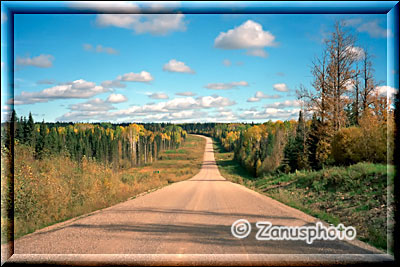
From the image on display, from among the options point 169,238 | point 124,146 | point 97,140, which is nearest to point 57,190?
point 169,238

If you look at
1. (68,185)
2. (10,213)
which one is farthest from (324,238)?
(68,185)

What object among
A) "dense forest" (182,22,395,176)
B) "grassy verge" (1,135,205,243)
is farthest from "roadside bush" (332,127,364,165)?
"grassy verge" (1,135,205,243)

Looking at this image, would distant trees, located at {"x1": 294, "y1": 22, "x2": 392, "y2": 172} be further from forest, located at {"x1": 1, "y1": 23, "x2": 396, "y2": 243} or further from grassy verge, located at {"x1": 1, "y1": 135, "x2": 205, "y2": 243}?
grassy verge, located at {"x1": 1, "y1": 135, "x2": 205, "y2": 243}

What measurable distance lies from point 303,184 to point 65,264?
15.1 meters

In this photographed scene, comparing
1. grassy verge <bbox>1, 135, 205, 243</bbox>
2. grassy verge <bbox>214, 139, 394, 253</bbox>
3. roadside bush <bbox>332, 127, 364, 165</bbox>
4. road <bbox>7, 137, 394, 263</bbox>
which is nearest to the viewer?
road <bbox>7, 137, 394, 263</bbox>

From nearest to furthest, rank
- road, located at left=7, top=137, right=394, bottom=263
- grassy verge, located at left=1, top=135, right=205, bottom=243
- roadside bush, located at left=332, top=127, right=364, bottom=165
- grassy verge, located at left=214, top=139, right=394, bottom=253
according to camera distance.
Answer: road, located at left=7, top=137, right=394, bottom=263
grassy verge, located at left=214, top=139, right=394, bottom=253
grassy verge, located at left=1, top=135, right=205, bottom=243
roadside bush, located at left=332, top=127, right=364, bottom=165

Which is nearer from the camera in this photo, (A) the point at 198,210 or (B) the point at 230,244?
(B) the point at 230,244

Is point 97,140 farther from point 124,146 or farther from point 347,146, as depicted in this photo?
point 347,146

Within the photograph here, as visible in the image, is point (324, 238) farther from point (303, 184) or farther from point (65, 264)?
point (303, 184)

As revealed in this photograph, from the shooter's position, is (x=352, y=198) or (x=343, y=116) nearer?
(x=352, y=198)

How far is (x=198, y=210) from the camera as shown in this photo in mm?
10609

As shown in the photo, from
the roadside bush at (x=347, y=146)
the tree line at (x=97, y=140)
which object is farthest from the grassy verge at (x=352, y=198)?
the tree line at (x=97, y=140)

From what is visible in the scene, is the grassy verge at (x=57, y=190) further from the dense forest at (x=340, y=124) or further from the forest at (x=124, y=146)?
the dense forest at (x=340, y=124)

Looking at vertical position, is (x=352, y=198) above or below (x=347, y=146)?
below
